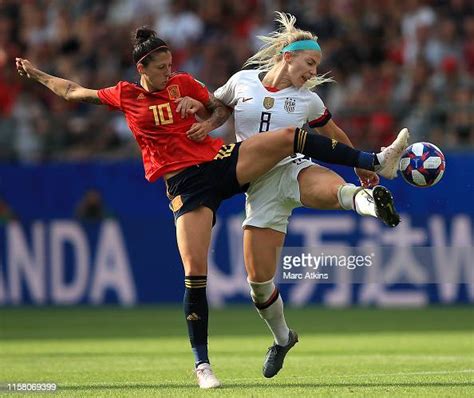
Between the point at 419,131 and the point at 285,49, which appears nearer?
the point at 285,49

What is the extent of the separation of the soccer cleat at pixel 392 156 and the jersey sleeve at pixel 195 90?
146cm

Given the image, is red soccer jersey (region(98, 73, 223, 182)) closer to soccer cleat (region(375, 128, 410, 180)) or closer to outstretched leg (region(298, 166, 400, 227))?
outstretched leg (region(298, 166, 400, 227))

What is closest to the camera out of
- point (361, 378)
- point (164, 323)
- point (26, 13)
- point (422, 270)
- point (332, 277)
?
point (361, 378)

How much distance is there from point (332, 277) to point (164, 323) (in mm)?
5797

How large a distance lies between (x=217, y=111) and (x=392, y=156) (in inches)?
58.2

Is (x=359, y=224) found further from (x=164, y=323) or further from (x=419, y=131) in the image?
(x=164, y=323)

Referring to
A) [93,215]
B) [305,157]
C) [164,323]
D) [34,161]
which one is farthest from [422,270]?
[305,157]

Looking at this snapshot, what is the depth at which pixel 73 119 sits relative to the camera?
1900 centimetres

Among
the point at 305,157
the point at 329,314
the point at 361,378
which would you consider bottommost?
the point at 329,314

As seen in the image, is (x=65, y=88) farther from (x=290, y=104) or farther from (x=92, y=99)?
(x=290, y=104)

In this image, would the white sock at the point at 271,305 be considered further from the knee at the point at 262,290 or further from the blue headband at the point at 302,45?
the blue headband at the point at 302,45

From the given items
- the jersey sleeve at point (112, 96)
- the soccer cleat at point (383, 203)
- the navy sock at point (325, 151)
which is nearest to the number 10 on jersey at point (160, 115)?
the jersey sleeve at point (112, 96)

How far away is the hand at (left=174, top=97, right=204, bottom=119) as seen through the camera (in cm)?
888

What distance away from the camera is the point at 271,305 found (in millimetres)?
9422
